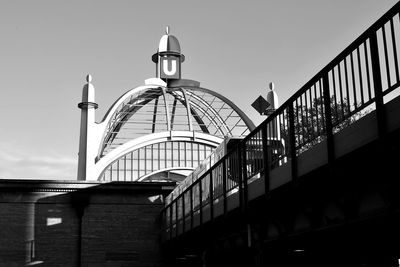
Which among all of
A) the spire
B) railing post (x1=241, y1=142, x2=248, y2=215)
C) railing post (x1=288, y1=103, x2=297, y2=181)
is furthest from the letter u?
railing post (x1=288, y1=103, x2=297, y2=181)

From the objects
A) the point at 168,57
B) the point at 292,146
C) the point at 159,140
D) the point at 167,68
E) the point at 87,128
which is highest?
the point at 168,57

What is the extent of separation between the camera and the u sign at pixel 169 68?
57844mm

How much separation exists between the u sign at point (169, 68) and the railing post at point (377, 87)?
49341mm

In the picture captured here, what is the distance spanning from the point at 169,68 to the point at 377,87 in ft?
170

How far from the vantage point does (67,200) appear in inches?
1264

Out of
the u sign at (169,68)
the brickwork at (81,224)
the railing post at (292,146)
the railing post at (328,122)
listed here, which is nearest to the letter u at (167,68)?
the u sign at (169,68)

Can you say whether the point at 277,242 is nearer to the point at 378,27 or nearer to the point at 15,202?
the point at 378,27

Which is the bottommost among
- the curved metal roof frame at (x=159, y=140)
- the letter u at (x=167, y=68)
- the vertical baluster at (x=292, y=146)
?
the vertical baluster at (x=292, y=146)

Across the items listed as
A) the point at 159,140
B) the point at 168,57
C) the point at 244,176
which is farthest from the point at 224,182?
the point at 168,57

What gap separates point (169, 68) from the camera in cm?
5950

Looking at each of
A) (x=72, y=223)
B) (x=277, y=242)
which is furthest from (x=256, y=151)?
(x=72, y=223)

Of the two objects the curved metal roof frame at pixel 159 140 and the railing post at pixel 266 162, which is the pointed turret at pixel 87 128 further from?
the railing post at pixel 266 162

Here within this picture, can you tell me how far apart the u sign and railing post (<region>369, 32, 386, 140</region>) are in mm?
49341

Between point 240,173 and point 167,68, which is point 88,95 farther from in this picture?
point 240,173
